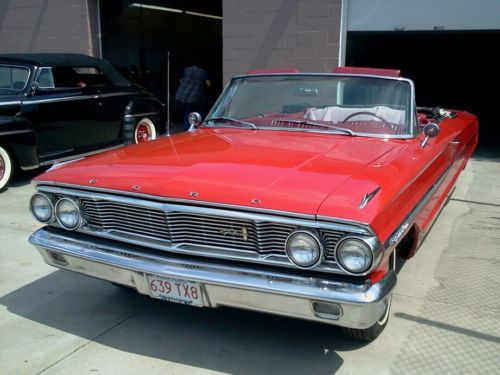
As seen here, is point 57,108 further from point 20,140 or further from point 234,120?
point 234,120

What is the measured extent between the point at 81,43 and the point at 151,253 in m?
9.42

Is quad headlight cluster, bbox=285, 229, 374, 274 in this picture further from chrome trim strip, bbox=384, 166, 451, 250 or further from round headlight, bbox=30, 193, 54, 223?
round headlight, bbox=30, 193, 54, 223

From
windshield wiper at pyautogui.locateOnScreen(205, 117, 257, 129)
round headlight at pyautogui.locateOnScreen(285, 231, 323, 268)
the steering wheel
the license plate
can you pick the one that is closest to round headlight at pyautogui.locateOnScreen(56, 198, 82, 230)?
the license plate

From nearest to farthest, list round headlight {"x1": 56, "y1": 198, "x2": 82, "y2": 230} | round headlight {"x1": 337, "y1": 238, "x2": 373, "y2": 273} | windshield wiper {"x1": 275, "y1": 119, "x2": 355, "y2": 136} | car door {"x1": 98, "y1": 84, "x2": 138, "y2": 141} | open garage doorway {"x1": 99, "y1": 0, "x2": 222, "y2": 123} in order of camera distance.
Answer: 1. round headlight {"x1": 337, "y1": 238, "x2": 373, "y2": 273}
2. round headlight {"x1": 56, "y1": 198, "x2": 82, "y2": 230}
3. windshield wiper {"x1": 275, "y1": 119, "x2": 355, "y2": 136}
4. car door {"x1": 98, "y1": 84, "x2": 138, "y2": 141}
5. open garage doorway {"x1": 99, "y1": 0, "x2": 222, "y2": 123}

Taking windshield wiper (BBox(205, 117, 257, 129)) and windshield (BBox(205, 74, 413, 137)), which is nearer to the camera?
windshield (BBox(205, 74, 413, 137))

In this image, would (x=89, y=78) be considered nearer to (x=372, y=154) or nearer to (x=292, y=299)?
(x=372, y=154)

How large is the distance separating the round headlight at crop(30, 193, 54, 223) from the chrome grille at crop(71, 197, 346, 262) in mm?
245

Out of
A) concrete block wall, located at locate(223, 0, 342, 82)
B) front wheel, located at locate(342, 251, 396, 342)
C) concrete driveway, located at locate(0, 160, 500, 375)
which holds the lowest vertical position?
concrete driveway, located at locate(0, 160, 500, 375)

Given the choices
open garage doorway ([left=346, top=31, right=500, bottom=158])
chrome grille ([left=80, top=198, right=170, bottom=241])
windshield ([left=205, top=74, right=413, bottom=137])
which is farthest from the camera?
open garage doorway ([left=346, top=31, right=500, bottom=158])

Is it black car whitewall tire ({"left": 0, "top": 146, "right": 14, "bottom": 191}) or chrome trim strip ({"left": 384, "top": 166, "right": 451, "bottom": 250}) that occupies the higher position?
chrome trim strip ({"left": 384, "top": 166, "right": 451, "bottom": 250})

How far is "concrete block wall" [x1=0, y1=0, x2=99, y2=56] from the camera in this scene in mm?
10938

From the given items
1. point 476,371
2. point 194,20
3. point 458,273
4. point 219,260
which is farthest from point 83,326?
point 194,20

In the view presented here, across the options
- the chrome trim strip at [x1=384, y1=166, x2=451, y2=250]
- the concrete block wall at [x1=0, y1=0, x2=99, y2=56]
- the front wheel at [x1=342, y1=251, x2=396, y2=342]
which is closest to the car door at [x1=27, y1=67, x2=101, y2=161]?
the concrete block wall at [x1=0, y1=0, x2=99, y2=56]

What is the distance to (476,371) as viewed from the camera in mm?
2760
